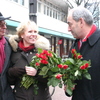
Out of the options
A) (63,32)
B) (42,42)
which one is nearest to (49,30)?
(63,32)

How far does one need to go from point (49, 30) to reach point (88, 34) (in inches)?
685

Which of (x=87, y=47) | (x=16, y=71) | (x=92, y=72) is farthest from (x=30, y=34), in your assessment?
(x=92, y=72)

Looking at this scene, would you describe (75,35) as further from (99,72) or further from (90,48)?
(99,72)

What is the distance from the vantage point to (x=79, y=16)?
230 centimetres

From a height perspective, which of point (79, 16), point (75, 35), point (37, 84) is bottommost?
point (37, 84)

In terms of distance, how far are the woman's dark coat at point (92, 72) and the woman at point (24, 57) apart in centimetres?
53

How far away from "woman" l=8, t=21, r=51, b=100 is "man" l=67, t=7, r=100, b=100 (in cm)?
50

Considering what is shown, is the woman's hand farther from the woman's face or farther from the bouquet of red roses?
the woman's face

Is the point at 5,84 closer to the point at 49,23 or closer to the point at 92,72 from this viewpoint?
the point at 92,72

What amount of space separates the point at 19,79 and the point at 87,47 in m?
1.04

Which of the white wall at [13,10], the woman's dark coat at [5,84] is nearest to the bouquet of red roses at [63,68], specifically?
the woman's dark coat at [5,84]

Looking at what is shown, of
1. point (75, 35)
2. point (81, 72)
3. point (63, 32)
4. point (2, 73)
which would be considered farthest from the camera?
point (63, 32)

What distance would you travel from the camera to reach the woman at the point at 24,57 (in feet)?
8.61

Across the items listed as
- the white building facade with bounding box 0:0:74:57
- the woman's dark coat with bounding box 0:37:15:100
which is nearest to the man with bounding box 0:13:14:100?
the woman's dark coat with bounding box 0:37:15:100
